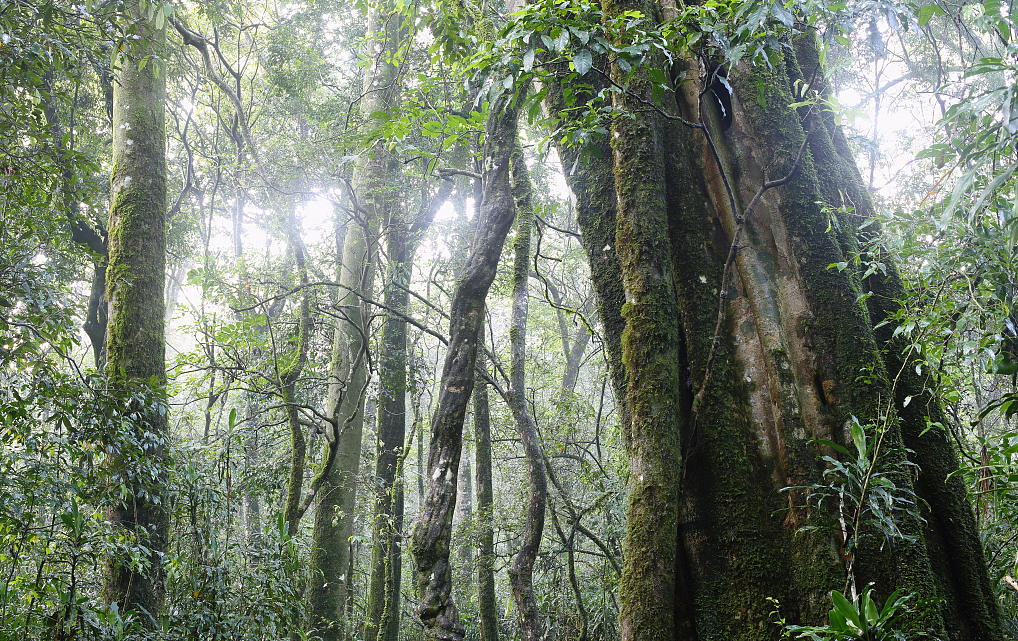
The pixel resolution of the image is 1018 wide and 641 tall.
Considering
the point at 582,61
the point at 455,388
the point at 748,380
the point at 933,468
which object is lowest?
the point at 933,468

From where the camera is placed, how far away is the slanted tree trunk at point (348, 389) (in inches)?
241

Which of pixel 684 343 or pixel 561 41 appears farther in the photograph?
pixel 684 343

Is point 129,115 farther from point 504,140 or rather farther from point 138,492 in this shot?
point 504,140

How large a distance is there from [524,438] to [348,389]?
3468 millimetres

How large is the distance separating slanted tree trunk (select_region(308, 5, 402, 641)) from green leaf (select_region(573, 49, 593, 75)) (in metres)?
3.69

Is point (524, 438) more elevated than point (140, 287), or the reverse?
point (140, 287)

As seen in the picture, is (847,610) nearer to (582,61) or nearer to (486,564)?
(582,61)

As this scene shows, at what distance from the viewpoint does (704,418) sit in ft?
8.77

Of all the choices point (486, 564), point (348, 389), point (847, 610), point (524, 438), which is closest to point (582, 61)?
point (847, 610)

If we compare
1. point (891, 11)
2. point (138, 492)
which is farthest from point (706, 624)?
point (138, 492)

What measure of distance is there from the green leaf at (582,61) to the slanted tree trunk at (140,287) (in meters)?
3.47

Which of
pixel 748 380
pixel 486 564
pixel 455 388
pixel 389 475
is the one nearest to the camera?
pixel 748 380

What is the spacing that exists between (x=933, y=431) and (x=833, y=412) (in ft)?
1.44

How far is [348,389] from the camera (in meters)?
7.11
